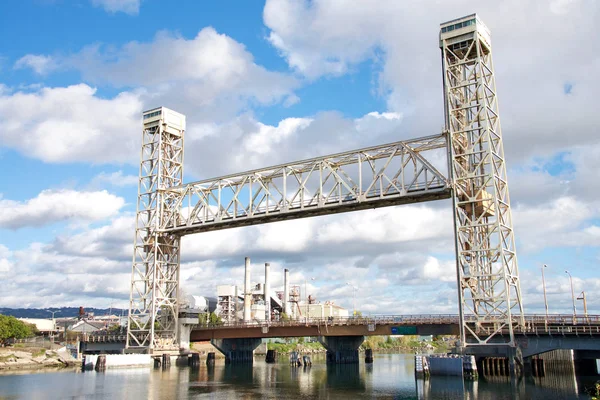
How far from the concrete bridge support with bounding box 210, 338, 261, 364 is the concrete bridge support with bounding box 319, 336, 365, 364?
54.9ft

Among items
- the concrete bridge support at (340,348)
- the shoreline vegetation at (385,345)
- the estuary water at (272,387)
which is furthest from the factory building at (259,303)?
the estuary water at (272,387)

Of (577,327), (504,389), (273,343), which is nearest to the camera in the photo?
(504,389)

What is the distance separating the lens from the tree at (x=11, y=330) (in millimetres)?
93637

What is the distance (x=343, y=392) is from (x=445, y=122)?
29058 millimetres

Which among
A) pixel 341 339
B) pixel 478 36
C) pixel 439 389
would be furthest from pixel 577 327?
pixel 341 339

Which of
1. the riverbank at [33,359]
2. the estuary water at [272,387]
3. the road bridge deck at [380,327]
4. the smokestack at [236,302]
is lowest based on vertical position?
the estuary water at [272,387]

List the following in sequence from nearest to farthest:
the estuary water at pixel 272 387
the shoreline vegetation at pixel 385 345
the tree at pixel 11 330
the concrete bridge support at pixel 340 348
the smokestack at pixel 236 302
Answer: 1. the estuary water at pixel 272 387
2. the concrete bridge support at pixel 340 348
3. the tree at pixel 11 330
4. the smokestack at pixel 236 302
5. the shoreline vegetation at pixel 385 345

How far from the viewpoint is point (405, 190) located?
61.1 meters

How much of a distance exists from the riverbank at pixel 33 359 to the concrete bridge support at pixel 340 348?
36.2 metres

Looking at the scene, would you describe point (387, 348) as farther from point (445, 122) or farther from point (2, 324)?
point (445, 122)

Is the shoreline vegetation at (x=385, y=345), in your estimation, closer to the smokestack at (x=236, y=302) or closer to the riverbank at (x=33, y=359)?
the smokestack at (x=236, y=302)

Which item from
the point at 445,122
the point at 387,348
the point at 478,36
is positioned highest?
the point at 478,36

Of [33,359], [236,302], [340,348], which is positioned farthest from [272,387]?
[236,302]

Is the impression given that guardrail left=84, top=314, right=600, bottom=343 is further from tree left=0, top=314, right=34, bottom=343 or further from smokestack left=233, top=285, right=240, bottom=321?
smokestack left=233, top=285, right=240, bottom=321
